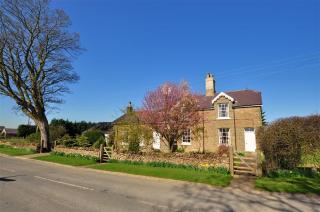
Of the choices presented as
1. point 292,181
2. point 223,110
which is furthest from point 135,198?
point 223,110

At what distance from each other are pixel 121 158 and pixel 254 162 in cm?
1152

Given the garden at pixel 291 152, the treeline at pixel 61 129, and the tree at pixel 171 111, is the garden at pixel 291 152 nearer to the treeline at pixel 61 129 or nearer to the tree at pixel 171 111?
the tree at pixel 171 111

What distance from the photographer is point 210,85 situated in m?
33.5

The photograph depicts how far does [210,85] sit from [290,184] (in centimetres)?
2304

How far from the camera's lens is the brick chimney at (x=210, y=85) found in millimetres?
33281

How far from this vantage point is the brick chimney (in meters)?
33.3

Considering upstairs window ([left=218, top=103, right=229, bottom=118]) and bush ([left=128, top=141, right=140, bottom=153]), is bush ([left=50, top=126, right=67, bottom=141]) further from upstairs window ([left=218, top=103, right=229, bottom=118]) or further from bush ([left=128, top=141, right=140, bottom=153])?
upstairs window ([left=218, top=103, right=229, bottom=118])

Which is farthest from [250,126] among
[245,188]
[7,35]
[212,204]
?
[7,35]

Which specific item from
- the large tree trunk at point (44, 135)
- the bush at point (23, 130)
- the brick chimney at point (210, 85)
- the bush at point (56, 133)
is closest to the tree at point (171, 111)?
the brick chimney at point (210, 85)

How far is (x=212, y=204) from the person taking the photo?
27.8 ft

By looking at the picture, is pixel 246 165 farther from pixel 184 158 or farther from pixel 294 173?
pixel 184 158

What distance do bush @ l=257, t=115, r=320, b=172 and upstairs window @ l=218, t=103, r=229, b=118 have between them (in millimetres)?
13420

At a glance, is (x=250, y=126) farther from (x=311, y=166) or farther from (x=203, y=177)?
(x=203, y=177)

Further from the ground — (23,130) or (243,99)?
(243,99)
